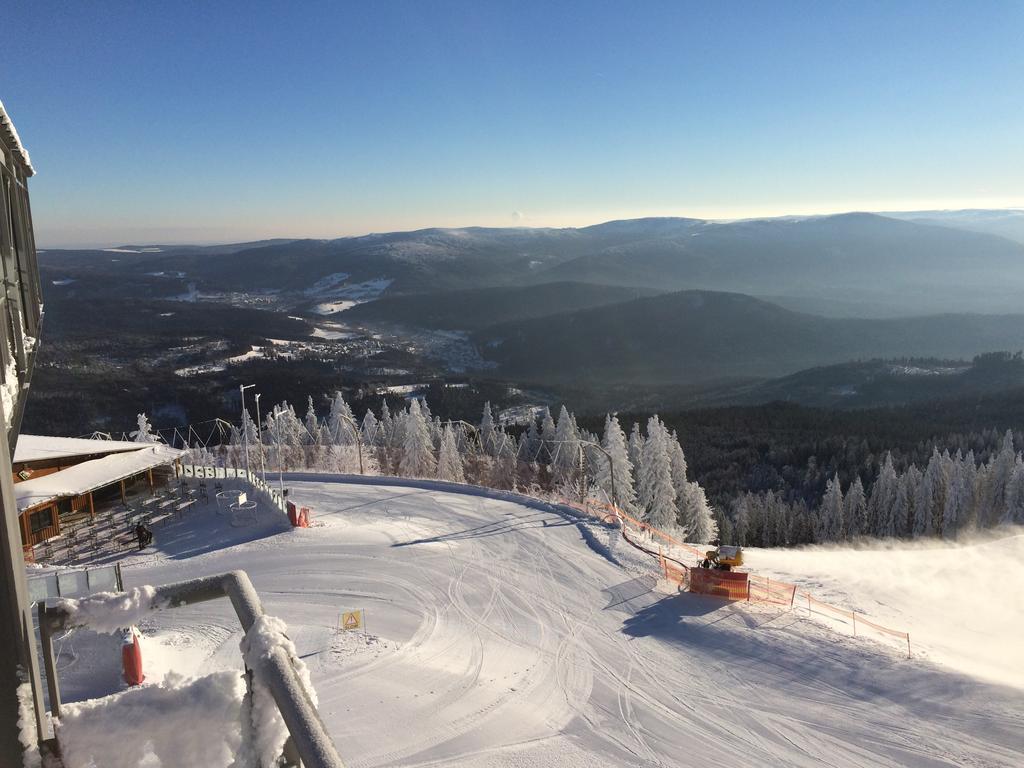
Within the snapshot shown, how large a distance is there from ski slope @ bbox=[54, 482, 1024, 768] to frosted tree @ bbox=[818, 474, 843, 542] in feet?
156

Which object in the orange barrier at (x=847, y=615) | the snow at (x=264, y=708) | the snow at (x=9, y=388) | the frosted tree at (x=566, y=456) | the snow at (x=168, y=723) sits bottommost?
the frosted tree at (x=566, y=456)

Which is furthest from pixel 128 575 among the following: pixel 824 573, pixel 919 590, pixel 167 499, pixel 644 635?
pixel 919 590

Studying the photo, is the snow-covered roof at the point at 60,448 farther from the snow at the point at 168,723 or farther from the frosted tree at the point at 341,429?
the frosted tree at the point at 341,429

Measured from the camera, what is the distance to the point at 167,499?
28.2 meters

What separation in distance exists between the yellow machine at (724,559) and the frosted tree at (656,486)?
31167 millimetres

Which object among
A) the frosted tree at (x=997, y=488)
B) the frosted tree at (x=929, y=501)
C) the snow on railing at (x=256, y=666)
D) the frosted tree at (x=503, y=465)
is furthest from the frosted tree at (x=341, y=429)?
the snow on railing at (x=256, y=666)

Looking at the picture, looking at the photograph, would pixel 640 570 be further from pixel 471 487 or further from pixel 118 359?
pixel 118 359

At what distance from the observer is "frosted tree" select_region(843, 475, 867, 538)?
202ft

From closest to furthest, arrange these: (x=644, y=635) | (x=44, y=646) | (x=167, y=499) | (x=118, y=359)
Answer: (x=44, y=646) < (x=644, y=635) < (x=167, y=499) < (x=118, y=359)

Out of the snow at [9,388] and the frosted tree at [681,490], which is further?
the frosted tree at [681,490]

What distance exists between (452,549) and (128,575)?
35.0 ft

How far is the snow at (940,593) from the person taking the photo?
16094 millimetres

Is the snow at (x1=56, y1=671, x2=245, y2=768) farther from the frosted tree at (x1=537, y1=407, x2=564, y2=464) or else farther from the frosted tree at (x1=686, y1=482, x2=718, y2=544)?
the frosted tree at (x1=537, y1=407, x2=564, y2=464)

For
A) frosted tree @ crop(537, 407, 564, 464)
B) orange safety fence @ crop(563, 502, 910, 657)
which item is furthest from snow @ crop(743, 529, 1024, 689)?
frosted tree @ crop(537, 407, 564, 464)
